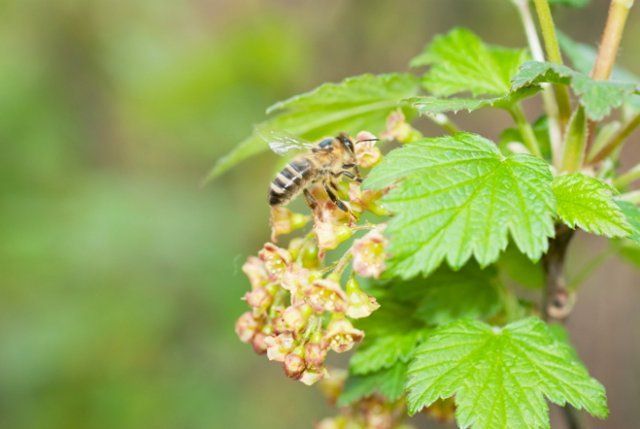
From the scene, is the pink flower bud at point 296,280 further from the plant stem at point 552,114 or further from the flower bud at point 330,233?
the plant stem at point 552,114

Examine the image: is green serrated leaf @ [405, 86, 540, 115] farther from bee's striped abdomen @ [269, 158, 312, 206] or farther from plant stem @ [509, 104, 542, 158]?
bee's striped abdomen @ [269, 158, 312, 206]

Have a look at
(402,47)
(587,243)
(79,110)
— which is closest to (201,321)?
(79,110)

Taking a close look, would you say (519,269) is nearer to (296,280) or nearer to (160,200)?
(296,280)

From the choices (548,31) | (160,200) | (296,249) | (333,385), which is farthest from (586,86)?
(160,200)

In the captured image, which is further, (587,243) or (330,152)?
(587,243)

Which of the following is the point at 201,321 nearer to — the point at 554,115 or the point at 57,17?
the point at 57,17
